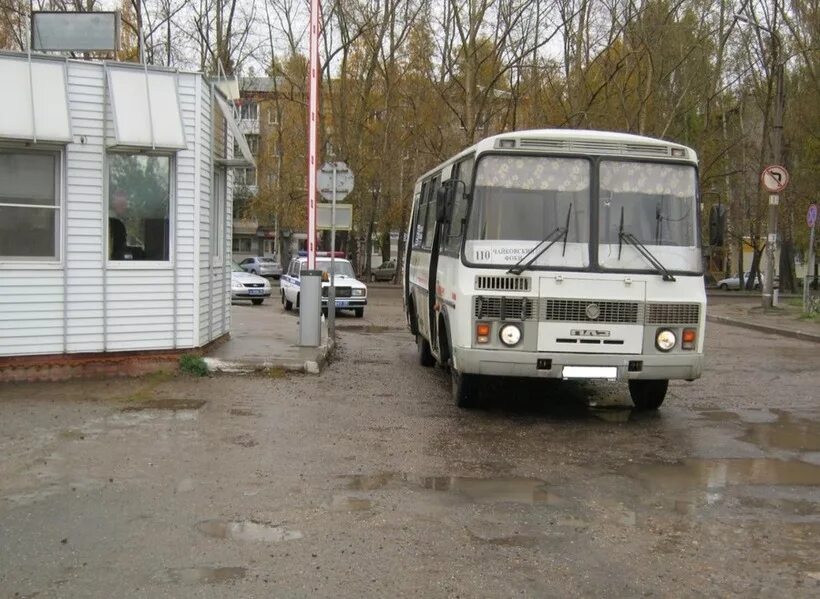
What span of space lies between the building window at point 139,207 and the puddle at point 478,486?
560 cm

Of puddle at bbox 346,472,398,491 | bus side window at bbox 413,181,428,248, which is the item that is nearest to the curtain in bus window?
puddle at bbox 346,472,398,491

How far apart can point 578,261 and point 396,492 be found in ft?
11.0

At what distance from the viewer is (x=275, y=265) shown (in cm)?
5641

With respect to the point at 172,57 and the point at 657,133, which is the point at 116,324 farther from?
the point at 657,133

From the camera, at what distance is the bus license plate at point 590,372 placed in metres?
8.27

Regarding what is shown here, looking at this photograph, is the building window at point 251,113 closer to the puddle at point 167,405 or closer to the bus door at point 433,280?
the bus door at point 433,280

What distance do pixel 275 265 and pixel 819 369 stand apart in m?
46.0

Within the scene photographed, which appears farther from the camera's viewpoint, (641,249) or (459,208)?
(459,208)

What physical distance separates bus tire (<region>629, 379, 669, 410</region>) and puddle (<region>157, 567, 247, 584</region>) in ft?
19.8

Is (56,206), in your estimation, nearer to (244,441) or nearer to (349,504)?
(244,441)

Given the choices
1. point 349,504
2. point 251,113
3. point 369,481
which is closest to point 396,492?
point 369,481

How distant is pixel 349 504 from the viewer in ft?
19.0

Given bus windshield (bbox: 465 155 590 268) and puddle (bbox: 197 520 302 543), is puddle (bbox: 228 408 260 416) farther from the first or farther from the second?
puddle (bbox: 197 520 302 543)

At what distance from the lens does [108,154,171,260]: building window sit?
1059 cm
